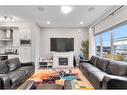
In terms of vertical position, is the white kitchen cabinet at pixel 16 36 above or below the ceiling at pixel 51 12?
below

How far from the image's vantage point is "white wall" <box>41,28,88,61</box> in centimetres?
771

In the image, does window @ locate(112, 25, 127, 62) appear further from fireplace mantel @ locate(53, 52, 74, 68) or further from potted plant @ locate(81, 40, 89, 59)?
fireplace mantel @ locate(53, 52, 74, 68)

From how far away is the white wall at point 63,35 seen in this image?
771 cm

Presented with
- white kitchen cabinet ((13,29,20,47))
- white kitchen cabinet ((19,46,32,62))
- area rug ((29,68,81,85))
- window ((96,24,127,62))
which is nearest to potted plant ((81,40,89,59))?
window ((96,24,127,62))

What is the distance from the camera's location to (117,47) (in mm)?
4617

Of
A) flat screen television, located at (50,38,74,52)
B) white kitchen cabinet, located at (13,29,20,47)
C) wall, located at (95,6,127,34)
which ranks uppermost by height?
wall, located at (95,6,127,34)

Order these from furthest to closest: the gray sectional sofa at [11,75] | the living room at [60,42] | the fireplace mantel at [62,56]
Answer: the fireplace mantel at [62,56] < the living room at [60,42] < the gray sectional sofa at [11,75]

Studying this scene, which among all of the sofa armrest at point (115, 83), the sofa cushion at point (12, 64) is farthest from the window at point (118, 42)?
the sofa cushion at point (12, 64)

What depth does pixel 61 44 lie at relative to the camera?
7523 millimetres

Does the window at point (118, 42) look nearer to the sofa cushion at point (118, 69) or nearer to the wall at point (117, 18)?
the wall at point (117, 18)

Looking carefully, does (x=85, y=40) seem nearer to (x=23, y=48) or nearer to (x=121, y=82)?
(x=23, y=48)

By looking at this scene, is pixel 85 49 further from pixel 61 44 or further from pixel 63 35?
pixel 63 35

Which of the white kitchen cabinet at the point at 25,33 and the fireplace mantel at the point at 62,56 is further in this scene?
the fireplace mantel at the point at 62,56

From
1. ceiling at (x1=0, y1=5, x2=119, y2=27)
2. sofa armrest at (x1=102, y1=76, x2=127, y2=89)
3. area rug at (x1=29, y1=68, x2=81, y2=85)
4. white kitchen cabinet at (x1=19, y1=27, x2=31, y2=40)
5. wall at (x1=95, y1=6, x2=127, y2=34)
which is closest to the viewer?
sofa armrest at (x1=102, y1=76, x2=127, y2=89)
